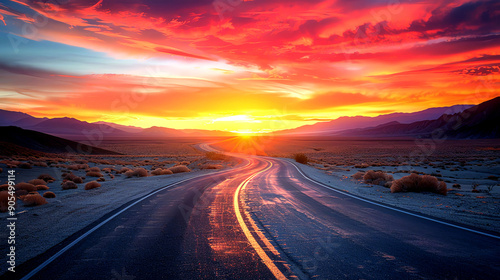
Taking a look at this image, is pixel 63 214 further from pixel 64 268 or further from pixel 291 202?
pixel 291 202

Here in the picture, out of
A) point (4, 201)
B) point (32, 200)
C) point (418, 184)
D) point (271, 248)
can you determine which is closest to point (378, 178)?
point (418, 184)

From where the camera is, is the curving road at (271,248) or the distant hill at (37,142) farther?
the distant hill at (37,142)

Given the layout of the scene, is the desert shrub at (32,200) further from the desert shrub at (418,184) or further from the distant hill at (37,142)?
the distant hill at (37,142)

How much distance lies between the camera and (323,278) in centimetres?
403

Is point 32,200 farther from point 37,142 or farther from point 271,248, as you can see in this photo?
point 37,142

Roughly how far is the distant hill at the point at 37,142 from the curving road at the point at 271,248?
5906 centimetres

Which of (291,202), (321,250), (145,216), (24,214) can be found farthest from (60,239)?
(291,202)

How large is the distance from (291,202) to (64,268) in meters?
7.78

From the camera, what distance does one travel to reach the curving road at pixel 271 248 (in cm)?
428

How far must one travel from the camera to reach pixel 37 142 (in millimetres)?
55594

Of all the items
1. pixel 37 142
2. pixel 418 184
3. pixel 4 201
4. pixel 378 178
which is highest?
pixel 37 142

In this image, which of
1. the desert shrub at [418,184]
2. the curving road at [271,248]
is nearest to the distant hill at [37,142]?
the curving road at [271,248]

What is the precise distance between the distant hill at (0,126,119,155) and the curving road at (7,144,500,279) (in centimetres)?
5906

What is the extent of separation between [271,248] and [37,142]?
67.7 metres
